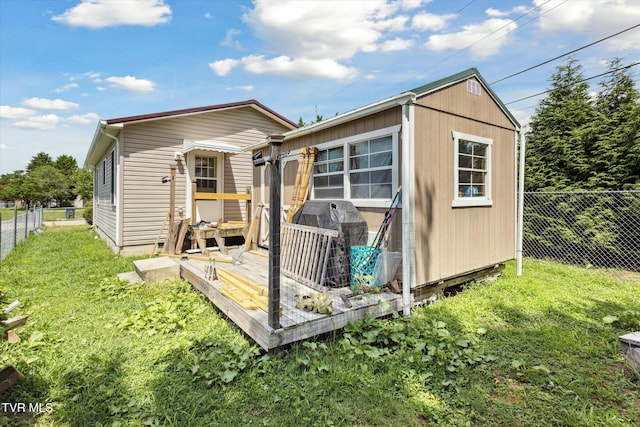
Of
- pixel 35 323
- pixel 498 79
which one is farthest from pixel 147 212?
pixel 498 79

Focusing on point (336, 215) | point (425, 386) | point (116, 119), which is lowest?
point (425, 386)

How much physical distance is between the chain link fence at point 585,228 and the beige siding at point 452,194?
2122 millimetres

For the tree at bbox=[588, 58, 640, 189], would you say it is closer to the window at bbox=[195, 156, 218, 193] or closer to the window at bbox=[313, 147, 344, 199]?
the window at bbox=[313, 147, 344, 199]

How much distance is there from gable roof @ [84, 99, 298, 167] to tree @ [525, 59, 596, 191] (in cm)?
647

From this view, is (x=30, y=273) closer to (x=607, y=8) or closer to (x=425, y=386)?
(x=425, y=386)

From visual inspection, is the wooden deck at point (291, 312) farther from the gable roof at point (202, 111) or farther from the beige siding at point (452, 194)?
the gable roof at point (202, 111)

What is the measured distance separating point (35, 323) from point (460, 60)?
1131 cm

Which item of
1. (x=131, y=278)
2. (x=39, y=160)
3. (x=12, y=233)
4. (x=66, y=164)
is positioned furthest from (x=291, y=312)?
(x=39, y=160)

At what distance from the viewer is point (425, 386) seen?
234cm

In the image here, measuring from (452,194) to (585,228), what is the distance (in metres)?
4.26

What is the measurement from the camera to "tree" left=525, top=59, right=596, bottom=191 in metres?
6.72

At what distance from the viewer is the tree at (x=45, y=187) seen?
1363 inches

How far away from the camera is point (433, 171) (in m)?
3.91

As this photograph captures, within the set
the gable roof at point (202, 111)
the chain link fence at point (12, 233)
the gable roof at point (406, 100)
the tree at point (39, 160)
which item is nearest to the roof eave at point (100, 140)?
the gable roof at point (202, 111)
